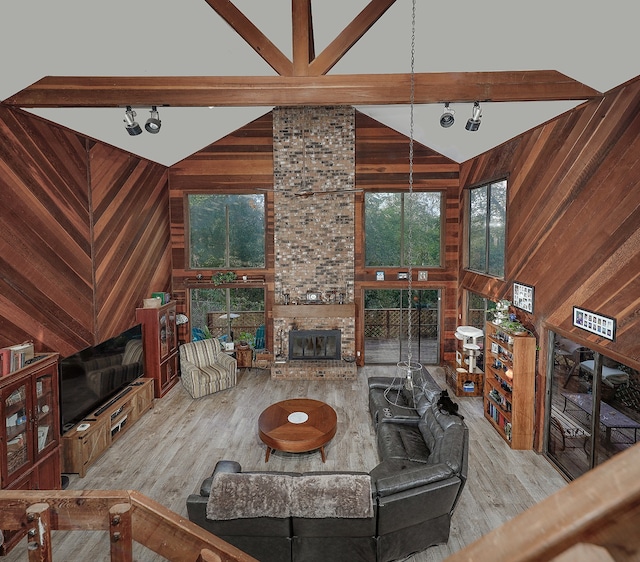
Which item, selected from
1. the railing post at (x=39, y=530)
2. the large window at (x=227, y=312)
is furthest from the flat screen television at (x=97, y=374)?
the railing post at (x=39, y=530)

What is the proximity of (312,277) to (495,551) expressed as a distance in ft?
29.3

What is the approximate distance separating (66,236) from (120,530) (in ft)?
17.0

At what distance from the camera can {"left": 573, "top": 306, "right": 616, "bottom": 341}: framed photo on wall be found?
416cm

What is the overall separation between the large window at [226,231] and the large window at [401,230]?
2587 mm

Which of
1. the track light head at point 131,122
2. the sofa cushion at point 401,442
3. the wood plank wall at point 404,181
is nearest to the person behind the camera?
the sofa cushion at point 401,442

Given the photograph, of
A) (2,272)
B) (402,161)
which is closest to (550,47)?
(402,161)

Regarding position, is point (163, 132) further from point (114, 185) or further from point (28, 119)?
point (28, 119)

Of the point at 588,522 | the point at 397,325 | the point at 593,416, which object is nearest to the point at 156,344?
the point at 397,325

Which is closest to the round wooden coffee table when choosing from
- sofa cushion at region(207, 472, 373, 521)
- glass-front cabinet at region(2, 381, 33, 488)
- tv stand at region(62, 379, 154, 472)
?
sofa cushion at region(207, 472, 373, 521)

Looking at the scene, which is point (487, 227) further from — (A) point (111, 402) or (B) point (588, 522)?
(B) point (588, 522)

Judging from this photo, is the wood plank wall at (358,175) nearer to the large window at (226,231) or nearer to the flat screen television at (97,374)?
the large window at (226,231)

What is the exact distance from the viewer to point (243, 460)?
569 cm

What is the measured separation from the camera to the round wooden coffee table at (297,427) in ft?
17.4

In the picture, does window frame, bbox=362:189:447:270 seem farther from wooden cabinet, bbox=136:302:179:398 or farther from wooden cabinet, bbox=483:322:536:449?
wooden cabinet, bbox=136:302:179:398
